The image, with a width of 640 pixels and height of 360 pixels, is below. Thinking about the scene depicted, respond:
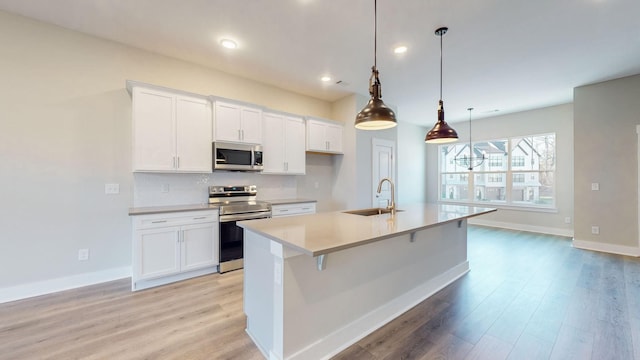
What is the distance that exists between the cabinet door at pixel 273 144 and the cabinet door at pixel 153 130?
4.34 ft

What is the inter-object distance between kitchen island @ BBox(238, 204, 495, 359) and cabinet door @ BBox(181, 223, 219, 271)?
1.44 meters

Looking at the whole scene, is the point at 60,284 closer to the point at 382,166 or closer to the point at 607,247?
the point at 382,166

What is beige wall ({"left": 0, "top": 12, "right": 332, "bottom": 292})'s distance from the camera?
104 inches

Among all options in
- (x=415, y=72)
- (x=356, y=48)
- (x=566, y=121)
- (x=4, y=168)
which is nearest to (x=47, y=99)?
(x=4, y=168)

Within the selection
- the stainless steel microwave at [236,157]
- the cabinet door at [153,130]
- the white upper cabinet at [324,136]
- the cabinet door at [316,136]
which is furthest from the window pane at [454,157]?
the cabinet door at [153,130]

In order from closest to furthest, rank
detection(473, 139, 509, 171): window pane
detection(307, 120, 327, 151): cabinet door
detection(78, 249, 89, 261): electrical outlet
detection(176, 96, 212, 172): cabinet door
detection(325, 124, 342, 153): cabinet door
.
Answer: detection(78, 249, 89, 261): electrical outlet
detection(176, 96, 212, 172): cabinet door
detection(307, 120, 327, 151): cabinet door
detection(325, 124, 342, 153): cabinet door
detection(473, 139, 509, 171): window pane

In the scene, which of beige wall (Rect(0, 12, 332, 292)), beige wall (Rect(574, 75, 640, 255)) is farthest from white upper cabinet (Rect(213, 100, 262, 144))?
beige wall (Rect(574, 75, 640, 255))

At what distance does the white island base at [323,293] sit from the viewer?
1636 mm

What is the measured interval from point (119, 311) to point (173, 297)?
446 mm

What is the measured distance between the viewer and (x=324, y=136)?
4.79 meters

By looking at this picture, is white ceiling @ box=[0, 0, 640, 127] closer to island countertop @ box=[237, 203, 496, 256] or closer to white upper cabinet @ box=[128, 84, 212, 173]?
white upper cabinet @ box=[128, 84, 212, 173]

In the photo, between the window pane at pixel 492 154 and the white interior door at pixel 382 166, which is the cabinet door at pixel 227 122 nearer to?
the white interior door at pixel 382 166

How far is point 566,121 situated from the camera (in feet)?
18.1

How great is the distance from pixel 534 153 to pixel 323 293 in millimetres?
6759
